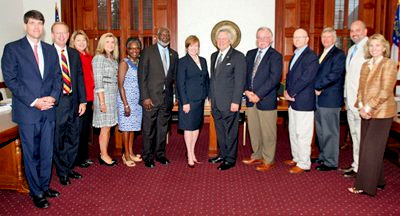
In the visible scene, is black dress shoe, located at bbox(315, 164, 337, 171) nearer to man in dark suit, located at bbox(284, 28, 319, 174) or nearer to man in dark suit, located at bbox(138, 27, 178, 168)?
man in dark suit, located at bbox(284, 28, 319, 174)

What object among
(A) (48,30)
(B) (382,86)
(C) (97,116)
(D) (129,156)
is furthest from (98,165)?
(A) (48,30)

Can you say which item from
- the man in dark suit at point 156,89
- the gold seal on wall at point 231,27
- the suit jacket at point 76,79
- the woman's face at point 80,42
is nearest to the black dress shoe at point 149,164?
the man in dark suit at point 156,89

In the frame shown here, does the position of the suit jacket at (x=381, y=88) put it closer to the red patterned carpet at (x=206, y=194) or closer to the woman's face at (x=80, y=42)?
the red patterned carpet at (x=206, y=194)

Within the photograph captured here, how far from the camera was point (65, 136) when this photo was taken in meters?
3.76

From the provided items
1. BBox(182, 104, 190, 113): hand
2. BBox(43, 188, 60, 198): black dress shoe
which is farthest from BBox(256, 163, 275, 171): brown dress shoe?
BBox(43, 188, 60, 198): black dress shoe

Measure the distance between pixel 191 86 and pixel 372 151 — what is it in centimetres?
196

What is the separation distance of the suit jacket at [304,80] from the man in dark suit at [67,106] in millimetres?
2234

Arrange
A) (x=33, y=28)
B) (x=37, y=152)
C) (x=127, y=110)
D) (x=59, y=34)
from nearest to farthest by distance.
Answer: (x=33, y=28)
(x=37, y=152)
(x=59, y=34)
(x=127, y=110)

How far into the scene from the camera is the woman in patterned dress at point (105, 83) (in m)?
3.97

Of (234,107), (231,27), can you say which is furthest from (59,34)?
(231,27)

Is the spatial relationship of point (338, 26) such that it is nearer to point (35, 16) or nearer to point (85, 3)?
point (85, 3)

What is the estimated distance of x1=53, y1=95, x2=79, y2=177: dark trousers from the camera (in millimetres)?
3475

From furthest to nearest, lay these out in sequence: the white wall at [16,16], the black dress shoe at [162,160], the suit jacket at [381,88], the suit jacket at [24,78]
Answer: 1. the white wall at [16,16]
2. the black dress shoe at [162,160]
3. the suit jacket at [381,88]
4. the suit jacket at [24,78]

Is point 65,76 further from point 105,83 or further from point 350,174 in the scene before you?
point 350,174
